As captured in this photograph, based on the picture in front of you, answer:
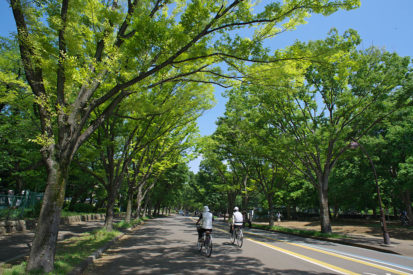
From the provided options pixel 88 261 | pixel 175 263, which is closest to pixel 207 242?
pixel 175 263

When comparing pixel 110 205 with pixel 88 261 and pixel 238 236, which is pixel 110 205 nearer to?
pixel 238 236

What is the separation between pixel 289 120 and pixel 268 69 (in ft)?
37.6

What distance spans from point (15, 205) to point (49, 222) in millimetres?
10608

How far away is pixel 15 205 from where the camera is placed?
1306 centimetres

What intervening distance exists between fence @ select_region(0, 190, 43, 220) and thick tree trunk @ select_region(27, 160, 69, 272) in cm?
914

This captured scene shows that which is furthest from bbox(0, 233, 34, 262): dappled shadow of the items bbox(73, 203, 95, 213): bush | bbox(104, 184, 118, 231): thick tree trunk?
bbox(73, 203, 95, 213): bush

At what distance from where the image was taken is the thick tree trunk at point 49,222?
4.90 metres

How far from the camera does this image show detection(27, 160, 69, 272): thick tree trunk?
16.1 ft

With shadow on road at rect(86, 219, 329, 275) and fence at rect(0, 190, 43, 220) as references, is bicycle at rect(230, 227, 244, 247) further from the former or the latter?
fence at rect(0, 190, 43, 220)

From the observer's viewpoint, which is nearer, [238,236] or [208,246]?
[208,246]

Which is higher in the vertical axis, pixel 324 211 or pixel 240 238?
pixel 324 211

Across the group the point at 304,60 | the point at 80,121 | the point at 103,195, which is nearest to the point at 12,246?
the point at 80,121

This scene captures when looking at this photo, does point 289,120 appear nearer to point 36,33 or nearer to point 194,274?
point 194,274

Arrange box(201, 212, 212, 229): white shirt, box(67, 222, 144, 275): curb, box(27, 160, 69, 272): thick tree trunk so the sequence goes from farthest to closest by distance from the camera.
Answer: box(201, 212, 212, 229): white shirt, box(67, 222, 144, 275): curb, box(27, 160, 69, 272): thick tree trunk
